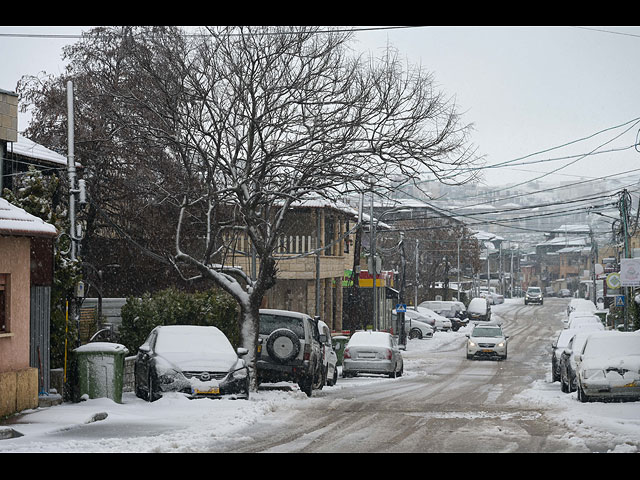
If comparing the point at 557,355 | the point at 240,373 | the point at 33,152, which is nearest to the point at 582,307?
the point at 557,355

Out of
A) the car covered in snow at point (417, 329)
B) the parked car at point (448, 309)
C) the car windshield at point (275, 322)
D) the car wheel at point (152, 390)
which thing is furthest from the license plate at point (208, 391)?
the parked car at point (448, 309)

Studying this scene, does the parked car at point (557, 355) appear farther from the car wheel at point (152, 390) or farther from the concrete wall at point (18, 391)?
the concrete wall at point (18, 391)

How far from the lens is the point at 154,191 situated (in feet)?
86.3

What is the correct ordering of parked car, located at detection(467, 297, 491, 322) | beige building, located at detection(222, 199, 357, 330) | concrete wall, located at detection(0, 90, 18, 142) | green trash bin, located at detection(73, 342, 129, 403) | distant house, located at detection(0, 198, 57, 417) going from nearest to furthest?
distant house, located at detection(0, 198, 57, 417) < green trash bin, located at detection(73, 342, 129, 403) < concrete wall, located at detection(0, 90, 18, 142) < beige building, located at detection(222, 199, 357, 330) < parked car, located at detection(467, 297, 491, 322)

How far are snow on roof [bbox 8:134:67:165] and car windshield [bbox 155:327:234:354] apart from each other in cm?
801

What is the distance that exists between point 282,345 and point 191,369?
4628 millimetres

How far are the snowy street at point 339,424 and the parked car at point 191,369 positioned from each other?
0.88 ft

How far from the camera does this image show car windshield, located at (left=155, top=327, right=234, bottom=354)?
17.6 metres

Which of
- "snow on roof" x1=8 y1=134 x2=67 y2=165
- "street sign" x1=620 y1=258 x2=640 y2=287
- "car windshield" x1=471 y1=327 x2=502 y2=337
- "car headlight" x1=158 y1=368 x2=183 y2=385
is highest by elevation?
"snow on roof" x1=8 y1=134 x2=67 y2=165

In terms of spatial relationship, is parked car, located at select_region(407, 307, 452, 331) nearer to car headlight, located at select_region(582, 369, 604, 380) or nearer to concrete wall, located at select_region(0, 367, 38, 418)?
car headlight, located at select_region(582, 369, 604, 380)

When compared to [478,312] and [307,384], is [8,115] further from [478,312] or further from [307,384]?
[478,312]

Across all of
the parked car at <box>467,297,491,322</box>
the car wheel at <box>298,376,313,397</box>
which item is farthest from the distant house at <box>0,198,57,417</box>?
the parked car at <box>467,297,491,322</box>

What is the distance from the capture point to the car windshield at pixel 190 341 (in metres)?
17.6

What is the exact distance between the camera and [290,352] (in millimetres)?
21109
